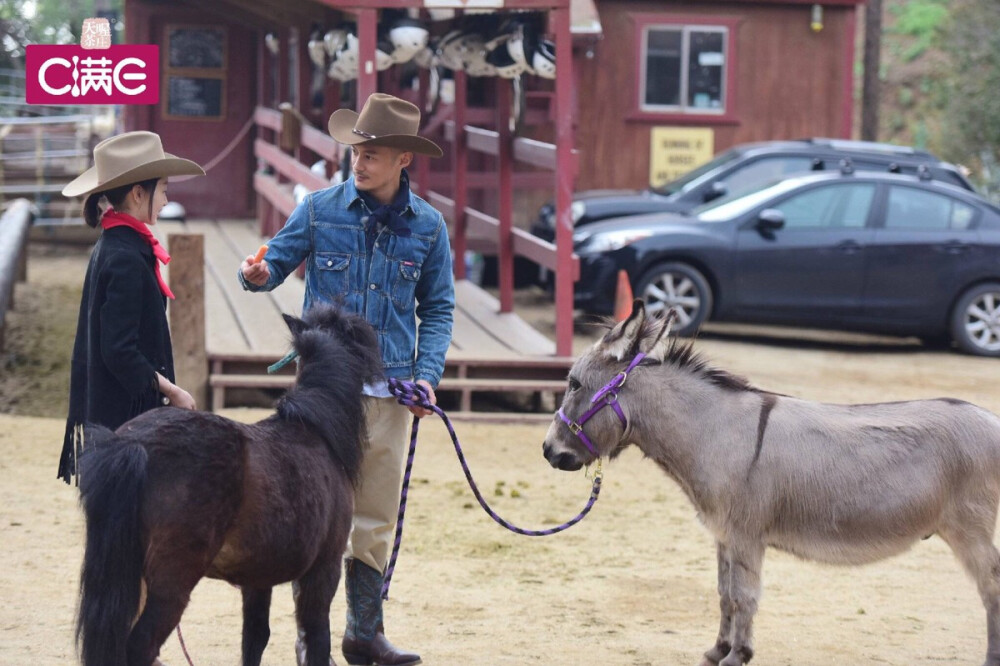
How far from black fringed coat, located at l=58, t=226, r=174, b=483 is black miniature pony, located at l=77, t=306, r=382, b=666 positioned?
1.22ft

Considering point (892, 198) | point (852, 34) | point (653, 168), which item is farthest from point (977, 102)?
point (892, 198)

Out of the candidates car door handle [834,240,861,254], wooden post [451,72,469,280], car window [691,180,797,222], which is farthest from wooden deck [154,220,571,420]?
car door handle [834,240,861,254]

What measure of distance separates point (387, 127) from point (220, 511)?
1.63m

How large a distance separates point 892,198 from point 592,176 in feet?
17.7

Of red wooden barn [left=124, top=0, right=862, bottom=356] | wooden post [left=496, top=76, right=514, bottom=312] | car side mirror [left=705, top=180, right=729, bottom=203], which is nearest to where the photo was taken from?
wooden post [left=496, top=76, right=514, bottom=312]

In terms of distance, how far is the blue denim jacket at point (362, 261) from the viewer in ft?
15.1

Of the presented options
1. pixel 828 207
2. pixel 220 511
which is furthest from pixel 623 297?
pixel 220 511

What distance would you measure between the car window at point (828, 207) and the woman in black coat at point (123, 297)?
9.59 m

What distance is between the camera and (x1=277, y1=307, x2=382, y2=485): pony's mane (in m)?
4.05

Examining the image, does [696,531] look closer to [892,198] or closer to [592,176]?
[892,198]

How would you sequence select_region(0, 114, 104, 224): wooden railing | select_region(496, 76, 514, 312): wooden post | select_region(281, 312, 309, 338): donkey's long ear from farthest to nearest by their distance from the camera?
1. select_region(0, 114, 104, 224): wooden railing
2. select_region(496, 76, 514, 312): wooden post
3. select_region(281, 312, 309, 338): donkey's long ear

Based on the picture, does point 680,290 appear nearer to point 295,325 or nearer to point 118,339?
point 295,325

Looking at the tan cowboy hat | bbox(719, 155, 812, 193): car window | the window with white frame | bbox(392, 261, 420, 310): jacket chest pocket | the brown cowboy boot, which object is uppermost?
Result: the window with white frame

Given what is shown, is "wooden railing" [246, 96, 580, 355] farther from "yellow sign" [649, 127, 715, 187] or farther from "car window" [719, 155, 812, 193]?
"yellow sign" [649, 127, 715, 187]
